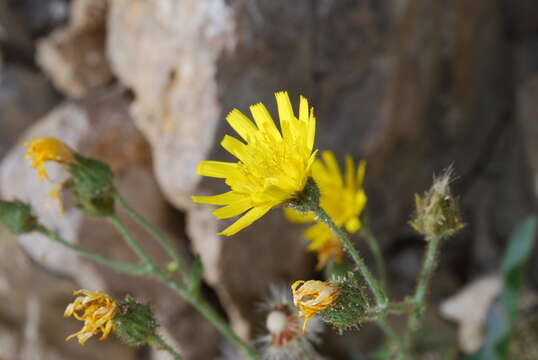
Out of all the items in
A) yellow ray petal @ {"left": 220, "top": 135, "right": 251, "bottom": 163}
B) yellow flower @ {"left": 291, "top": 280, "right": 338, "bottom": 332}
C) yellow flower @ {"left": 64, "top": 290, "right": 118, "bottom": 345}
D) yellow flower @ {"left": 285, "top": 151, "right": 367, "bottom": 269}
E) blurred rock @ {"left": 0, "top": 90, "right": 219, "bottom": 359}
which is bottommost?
yellow flower @ {"left": 291, "top": 280, "right": 338, "bottom": 332}

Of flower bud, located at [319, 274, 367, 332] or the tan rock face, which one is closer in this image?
flower bud, located at [319, 274, 367, 332]

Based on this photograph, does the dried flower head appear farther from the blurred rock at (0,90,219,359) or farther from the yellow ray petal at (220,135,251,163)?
the blurred rock at (0,90,219,359)

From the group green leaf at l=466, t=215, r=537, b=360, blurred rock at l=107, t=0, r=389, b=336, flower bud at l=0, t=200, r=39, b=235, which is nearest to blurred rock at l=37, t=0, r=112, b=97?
blurred rock at l=107, t=0, r=389, b=336

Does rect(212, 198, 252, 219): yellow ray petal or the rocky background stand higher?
the rocky background

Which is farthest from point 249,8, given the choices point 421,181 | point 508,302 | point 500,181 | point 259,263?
point 500,181

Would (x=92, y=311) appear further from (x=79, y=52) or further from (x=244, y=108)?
(x=79, y=52)

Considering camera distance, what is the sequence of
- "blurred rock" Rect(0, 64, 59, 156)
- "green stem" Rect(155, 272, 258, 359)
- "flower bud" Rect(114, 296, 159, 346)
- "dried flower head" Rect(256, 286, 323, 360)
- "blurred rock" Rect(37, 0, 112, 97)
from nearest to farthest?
"flower bud" Rect(114, 296, 159, 346) < "green stem" Rect(155, 272, 258, 359) < "dried flower head" Rect(256, 286, 323, 360) < "blurred rock" Rect(37, 0, 112, 97) < "blurred rock" Rect(0, 64, 59, 156)

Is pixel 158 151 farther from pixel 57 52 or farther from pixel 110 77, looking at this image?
pixel 57 52
